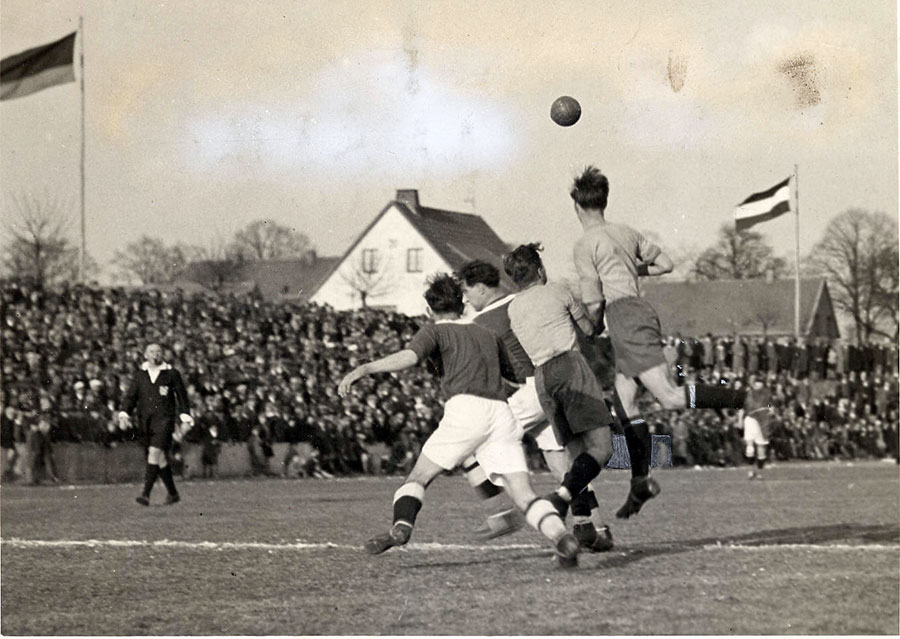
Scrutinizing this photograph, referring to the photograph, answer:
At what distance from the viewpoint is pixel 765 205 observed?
2233 cm

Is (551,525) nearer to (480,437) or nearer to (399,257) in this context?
(480,437)

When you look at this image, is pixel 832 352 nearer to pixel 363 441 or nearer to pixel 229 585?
pixel 363 441

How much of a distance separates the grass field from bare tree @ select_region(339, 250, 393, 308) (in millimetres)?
18270

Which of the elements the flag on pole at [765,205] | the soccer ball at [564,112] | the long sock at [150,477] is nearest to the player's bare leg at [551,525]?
the soccer ball at [564,112]

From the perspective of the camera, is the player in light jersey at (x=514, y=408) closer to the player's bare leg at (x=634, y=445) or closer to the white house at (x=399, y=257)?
the player's bare leg at (x=634, y=445)

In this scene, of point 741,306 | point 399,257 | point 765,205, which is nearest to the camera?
point 765,205

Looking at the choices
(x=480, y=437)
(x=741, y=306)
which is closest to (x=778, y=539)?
(x=480, y=437)

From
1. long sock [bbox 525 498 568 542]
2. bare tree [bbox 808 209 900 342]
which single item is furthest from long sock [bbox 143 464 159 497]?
bare tree [bbox 808 209 900 342]

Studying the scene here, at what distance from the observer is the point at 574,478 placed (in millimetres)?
7746

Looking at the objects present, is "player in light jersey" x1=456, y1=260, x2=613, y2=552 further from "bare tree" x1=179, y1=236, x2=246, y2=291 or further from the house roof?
"bare tree" x1=179, y1=236, x2=246, y2=291

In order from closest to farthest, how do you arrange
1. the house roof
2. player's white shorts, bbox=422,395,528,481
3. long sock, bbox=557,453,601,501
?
player's white shorts, bbox=422,395,528,481
long sock, bbox=557,453,601,501
the house roof

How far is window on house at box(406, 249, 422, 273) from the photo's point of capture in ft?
97.3

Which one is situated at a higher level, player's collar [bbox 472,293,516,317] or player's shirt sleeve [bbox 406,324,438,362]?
player's collar [bbox 472,293,516,317]

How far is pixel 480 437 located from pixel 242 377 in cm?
1358
